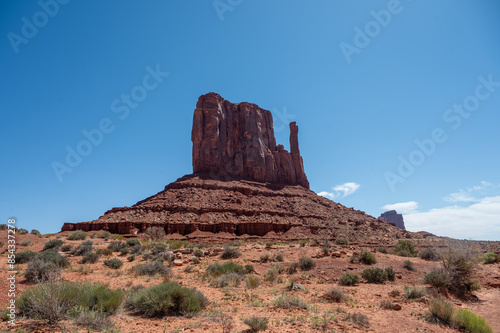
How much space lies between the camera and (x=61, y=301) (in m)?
5.90

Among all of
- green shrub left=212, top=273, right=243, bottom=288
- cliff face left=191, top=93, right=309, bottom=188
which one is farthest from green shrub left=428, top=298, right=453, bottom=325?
A: cliff face left=191, top=93, right=309, bottom=188

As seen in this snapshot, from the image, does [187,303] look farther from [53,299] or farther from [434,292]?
[434,292]

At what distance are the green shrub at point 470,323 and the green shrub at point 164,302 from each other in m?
7.23

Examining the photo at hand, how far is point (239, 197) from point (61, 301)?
49196 mm

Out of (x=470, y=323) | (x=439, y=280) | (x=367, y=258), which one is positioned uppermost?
(x=367, y=258)

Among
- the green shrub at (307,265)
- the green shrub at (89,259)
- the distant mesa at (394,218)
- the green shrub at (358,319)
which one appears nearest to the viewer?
the green shrub at (358,319)

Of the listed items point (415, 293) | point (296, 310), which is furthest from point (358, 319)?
point (415, 293)

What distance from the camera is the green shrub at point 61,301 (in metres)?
5.51

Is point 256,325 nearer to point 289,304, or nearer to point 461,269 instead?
point 289,304

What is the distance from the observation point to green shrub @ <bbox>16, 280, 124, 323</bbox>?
5.51 meters

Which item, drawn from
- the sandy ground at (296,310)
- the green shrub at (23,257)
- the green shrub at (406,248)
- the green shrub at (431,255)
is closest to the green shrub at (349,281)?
the sandy ground at (296,310)

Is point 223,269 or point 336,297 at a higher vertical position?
point 223,269

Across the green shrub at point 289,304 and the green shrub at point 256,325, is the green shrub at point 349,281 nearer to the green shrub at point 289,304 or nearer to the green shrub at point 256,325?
the green shrub at point 289,304

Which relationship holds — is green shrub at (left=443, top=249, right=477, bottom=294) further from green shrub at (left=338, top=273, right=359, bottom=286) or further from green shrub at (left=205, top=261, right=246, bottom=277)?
green shrub at (left=205, top=261, right=246, bottom=277)
